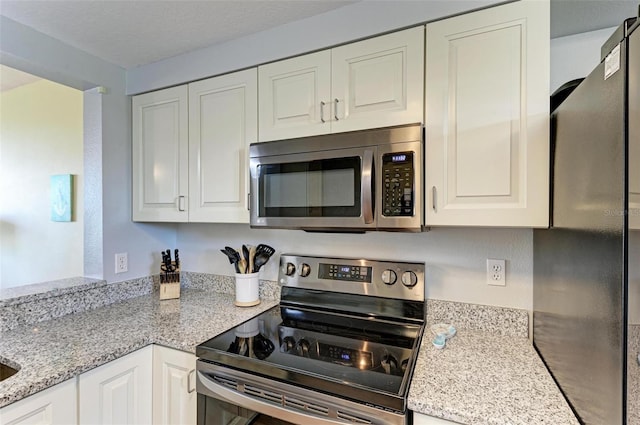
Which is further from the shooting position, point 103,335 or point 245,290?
point 245,290

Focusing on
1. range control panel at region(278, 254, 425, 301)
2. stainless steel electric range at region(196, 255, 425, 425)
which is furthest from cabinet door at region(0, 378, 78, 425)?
range control panel at region(278, 254, 425, 301)

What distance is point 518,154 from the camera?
108 centimetres

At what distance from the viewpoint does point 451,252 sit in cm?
145

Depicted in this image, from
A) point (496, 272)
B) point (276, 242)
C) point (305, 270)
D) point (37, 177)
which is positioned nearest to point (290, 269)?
point (305, 270)

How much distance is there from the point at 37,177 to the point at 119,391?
81.6 inches

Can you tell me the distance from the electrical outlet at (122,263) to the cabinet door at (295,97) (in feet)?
3.68

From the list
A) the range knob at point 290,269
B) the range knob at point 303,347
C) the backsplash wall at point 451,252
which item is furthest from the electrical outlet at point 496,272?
the range knob at point 290,269

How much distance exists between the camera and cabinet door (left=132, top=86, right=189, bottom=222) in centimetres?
176

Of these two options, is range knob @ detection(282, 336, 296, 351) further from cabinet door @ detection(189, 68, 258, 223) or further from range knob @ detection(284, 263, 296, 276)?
cabinet door @ detection(189, 68, 258, 223)

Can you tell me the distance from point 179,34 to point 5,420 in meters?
1.59

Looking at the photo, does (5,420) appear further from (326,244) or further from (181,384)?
(326,244)

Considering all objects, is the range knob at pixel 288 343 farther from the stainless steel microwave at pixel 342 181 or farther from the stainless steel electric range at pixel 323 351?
the stainless steel microwave at pixel 342 181

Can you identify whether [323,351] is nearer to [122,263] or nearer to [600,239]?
[600,239]

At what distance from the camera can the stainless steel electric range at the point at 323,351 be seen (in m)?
0.96
